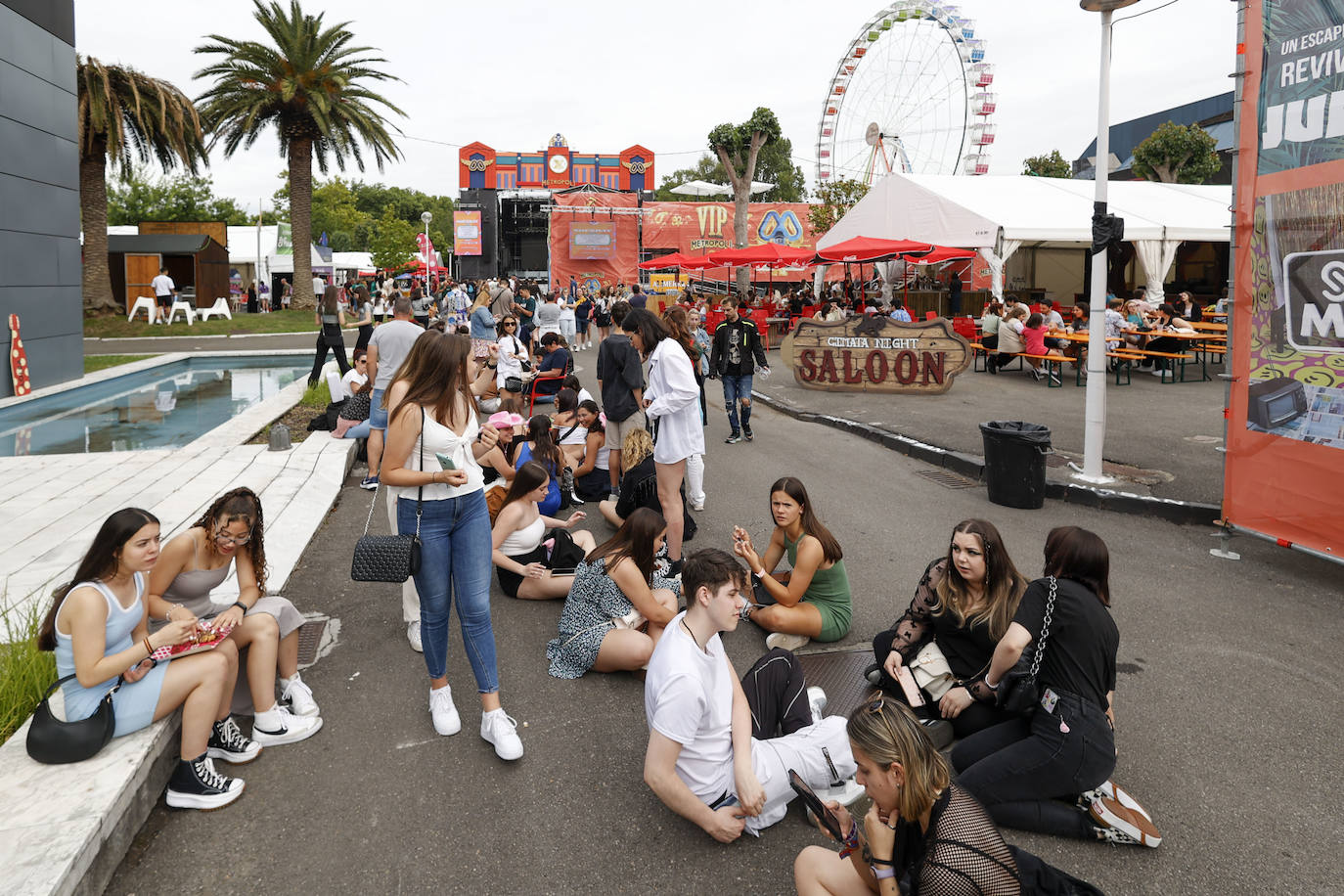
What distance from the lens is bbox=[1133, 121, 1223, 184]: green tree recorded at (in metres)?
35.1

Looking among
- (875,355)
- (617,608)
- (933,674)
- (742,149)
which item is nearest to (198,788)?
(617,608)

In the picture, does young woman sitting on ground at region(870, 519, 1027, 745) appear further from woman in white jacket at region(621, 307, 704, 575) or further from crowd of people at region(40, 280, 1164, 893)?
woman in white jacket at region(621, 307, 704, 575)

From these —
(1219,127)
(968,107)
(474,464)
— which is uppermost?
(1219,127)

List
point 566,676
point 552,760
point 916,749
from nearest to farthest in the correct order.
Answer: point 916,749 → point 552,760 → point 566,676

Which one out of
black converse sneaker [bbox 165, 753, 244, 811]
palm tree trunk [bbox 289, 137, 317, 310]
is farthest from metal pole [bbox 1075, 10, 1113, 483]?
palm tree trunk [bbox 289, 137, 317, 310]

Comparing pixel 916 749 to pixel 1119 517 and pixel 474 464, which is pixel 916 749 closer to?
pixel 474 464

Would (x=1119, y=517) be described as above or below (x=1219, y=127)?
below

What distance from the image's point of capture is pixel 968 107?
99.5 ft

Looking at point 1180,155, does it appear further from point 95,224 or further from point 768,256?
point 95,224

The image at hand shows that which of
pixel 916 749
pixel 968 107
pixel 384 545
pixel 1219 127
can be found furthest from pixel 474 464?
pixel 1219 127

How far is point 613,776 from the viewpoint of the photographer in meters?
3.80

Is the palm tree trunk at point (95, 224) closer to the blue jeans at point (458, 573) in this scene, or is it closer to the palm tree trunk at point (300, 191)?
the palm tree trunk at point (300, 191)

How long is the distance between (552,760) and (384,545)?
1.18 metres

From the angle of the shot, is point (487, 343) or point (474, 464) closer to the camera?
point (474, 464)
